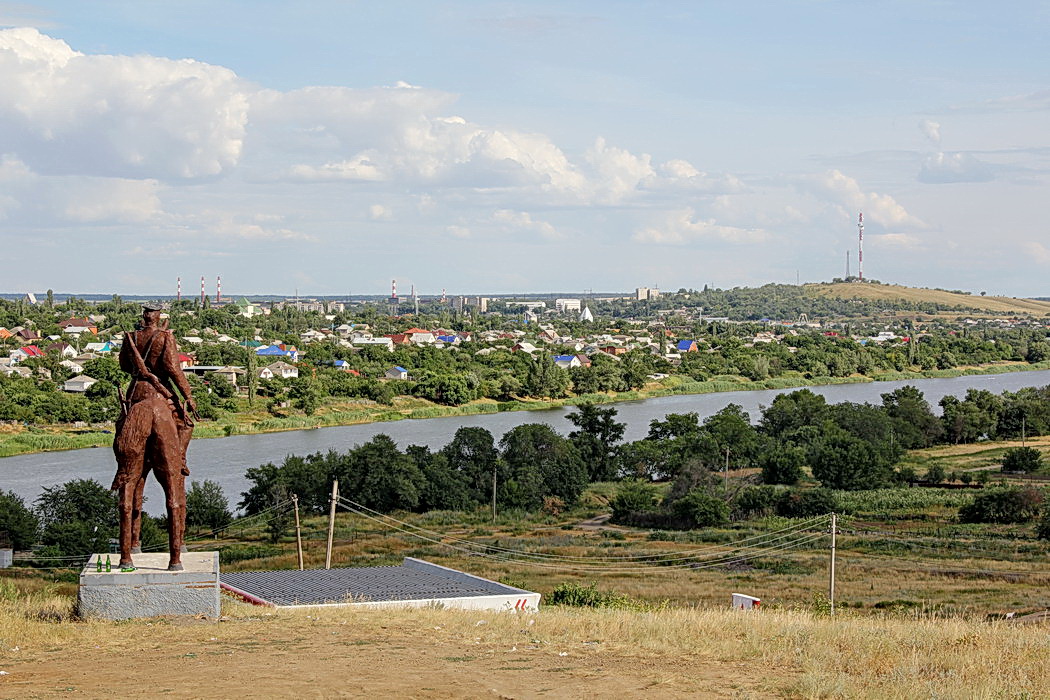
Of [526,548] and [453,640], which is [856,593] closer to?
[526,548]

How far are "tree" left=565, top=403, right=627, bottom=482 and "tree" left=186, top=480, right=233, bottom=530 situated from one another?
1409 centimetres

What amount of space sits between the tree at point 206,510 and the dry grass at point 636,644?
67.9 feet

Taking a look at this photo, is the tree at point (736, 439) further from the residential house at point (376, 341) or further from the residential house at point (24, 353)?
the residential house at point (376, 341)

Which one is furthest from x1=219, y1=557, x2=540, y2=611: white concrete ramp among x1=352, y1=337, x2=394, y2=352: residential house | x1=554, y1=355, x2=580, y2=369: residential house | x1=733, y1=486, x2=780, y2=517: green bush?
x1=352, y1=337, x2=394, y2=352: residential house

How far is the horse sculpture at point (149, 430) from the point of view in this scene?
976 cm

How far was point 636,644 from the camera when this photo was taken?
9.15m

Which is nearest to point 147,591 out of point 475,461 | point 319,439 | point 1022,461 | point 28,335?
point 475,461

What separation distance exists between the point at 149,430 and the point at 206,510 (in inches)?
872

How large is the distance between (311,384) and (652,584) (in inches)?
1551

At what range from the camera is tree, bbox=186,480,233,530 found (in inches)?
1218

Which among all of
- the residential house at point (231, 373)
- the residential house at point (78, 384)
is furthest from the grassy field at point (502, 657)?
the residential house at point (231, 373)

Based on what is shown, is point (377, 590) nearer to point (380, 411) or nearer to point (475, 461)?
point (475, 461)

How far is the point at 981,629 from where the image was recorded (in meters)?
10.4

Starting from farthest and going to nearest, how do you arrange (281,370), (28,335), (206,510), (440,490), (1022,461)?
1. (28,335)
2. (281,370)
3. (1022,461)
4. (440,490)
5. (206,510)
